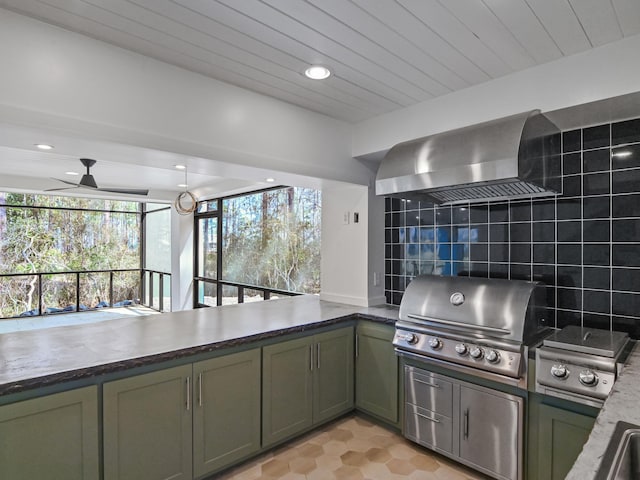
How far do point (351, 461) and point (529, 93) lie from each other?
2.37 m

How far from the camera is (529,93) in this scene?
6.82 feet

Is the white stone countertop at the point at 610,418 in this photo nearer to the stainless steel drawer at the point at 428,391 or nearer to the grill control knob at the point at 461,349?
the grill control knob at the point at 461,349

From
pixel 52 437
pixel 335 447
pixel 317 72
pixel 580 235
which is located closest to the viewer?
pixel 52 437

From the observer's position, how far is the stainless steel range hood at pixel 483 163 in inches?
Result: 71.2

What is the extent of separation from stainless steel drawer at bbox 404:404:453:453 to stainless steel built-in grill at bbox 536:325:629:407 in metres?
0.65

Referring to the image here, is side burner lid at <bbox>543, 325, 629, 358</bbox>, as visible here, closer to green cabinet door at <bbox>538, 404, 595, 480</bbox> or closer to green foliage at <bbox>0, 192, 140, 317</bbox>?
green cabinet door at <bbox>538, 404, 595, 480</bbox>

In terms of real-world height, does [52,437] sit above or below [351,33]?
below

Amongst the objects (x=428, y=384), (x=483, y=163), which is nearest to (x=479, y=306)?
(x=428, y=384)

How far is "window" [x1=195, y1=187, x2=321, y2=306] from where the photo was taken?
4.23 meters

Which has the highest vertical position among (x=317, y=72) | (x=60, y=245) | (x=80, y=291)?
(x=317, y=72)

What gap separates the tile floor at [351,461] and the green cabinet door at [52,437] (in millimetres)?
799

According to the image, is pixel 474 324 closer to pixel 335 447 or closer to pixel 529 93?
pixel 335 447

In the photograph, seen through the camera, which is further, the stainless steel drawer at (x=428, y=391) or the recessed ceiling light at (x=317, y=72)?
the stainless steel drawer at (x=428, y=391)

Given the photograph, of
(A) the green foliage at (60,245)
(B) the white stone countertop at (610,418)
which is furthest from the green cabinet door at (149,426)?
(A) the green foliage at (60,245)
